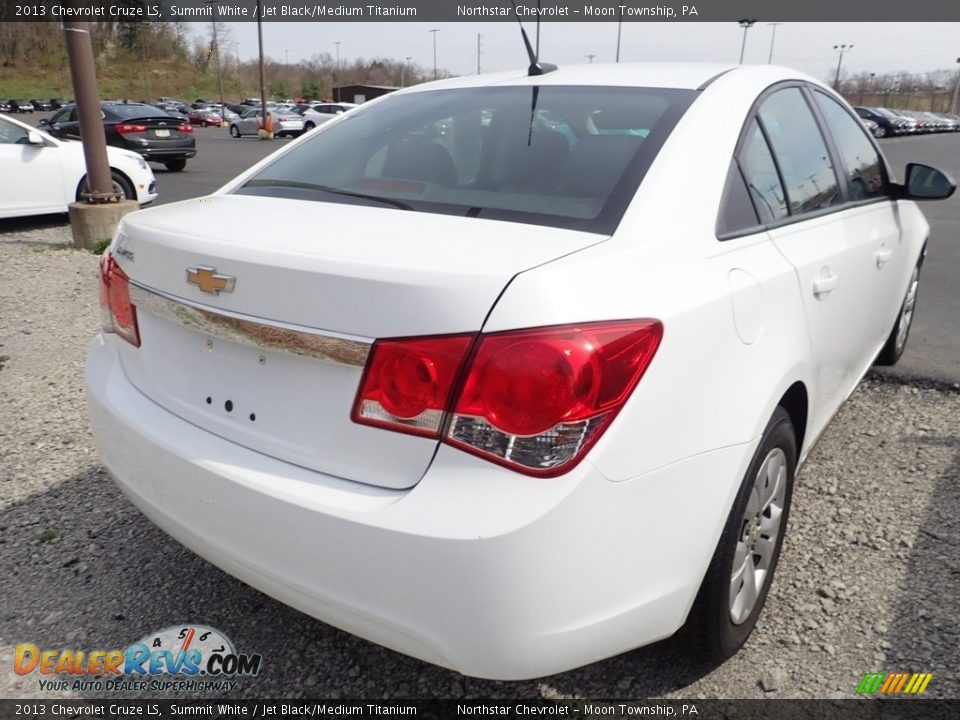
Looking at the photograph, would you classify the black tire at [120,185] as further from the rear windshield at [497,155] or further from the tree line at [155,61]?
the tree line at [155,61]

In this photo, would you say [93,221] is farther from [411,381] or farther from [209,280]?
[411,381]

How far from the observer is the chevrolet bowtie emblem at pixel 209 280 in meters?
1.74

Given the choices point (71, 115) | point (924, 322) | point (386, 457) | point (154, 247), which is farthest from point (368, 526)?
point (71, 115)

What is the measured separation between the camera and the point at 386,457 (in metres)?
1.60

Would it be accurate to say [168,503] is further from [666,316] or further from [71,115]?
[71,115]

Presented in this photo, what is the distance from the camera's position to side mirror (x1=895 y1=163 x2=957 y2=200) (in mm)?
3473

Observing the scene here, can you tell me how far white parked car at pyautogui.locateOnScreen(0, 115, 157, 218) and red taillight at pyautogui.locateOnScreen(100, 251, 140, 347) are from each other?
7.20m

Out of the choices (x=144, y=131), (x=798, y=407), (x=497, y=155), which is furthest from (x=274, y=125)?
(x=798, y=407)

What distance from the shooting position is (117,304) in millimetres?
2209

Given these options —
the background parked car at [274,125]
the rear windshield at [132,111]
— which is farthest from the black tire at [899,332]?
the background parked car at [274,125]

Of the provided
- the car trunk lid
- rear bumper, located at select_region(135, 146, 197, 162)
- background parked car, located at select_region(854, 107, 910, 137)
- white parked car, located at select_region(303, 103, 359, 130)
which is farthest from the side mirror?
background parked car, located at select_region(854, 107, 910, 137)

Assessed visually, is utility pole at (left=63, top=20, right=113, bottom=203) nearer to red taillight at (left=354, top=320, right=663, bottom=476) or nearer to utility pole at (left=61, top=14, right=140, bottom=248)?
utility pole at (left=61, top=14, right=140, bottom=248)

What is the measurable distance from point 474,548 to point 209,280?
0.86m

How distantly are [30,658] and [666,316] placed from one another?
2.01 metres
